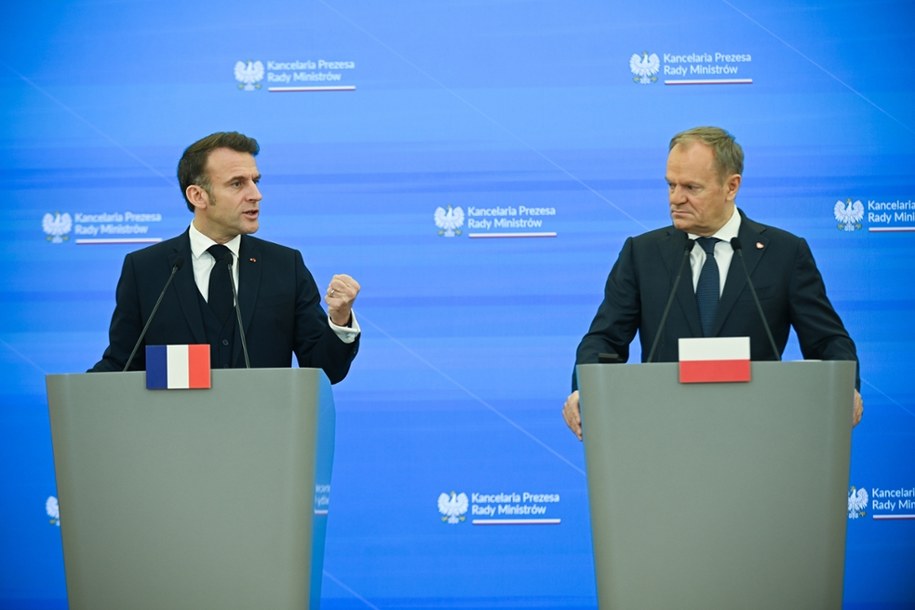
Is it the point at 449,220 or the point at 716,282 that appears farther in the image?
the point at 449,220

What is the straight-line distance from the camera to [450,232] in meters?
4.65

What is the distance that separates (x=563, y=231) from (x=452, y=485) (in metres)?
1.08

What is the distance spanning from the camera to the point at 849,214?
15.1ft

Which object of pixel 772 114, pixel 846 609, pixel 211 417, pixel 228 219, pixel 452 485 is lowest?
pixel 846 609

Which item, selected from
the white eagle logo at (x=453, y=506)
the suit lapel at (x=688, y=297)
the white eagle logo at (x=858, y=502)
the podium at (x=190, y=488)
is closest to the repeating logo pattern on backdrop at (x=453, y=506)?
the white eagle logo at (x=453, y=506)

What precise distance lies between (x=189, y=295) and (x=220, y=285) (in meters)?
0.09

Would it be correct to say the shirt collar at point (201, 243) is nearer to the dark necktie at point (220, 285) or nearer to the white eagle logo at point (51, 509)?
the dark necktie at point (220, 285)

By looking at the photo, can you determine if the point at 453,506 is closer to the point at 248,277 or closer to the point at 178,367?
the point at 248,277

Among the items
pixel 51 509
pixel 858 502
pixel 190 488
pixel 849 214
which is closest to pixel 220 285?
pixel 190 488

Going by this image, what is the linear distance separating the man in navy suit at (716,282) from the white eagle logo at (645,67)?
144cm

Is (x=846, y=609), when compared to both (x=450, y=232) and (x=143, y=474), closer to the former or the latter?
(x=450, y=232)

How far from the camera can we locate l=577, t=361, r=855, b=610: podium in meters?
2.48

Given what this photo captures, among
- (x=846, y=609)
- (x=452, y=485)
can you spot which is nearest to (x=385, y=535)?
(x=452, y=485)

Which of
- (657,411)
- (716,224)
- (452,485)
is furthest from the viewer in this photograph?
(452,485)
